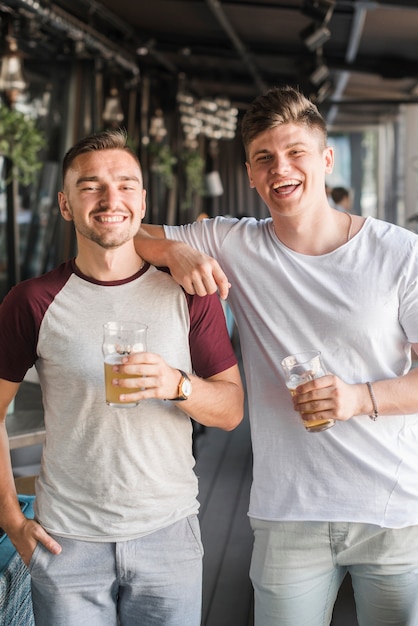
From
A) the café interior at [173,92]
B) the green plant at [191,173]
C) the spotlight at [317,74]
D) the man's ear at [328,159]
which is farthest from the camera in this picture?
the green plant at [191,173]

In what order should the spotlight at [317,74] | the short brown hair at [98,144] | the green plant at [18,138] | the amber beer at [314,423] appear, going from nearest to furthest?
the amber beer at [314,423] < the short brown hair at [98,144] < the green plant at [18,138] < the spotlight at [317,74]

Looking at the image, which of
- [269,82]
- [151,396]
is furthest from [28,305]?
[269,82]

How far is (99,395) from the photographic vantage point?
4.92 feet

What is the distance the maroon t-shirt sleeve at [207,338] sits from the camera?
1.58 m

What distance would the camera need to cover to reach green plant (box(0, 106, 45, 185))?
5.11m

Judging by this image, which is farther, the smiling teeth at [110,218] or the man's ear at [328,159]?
the man's ear at [328,159]

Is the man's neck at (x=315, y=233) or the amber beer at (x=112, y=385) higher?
the man's neck at (x=315, y=233)

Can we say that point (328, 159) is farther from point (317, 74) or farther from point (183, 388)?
point (317, 74)

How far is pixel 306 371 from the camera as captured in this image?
59.0 inches

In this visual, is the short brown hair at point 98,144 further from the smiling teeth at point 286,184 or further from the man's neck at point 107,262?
the smiling teeth at point 286,184

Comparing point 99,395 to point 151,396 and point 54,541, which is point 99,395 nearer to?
point 151,396

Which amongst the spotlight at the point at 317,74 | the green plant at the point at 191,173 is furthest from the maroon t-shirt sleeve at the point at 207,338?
the green plant at the point at 191,173

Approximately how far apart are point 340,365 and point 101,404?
1.61 feet

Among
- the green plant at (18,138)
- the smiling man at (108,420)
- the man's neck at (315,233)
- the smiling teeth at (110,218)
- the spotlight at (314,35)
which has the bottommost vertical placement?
the smiling man at (108,420)
